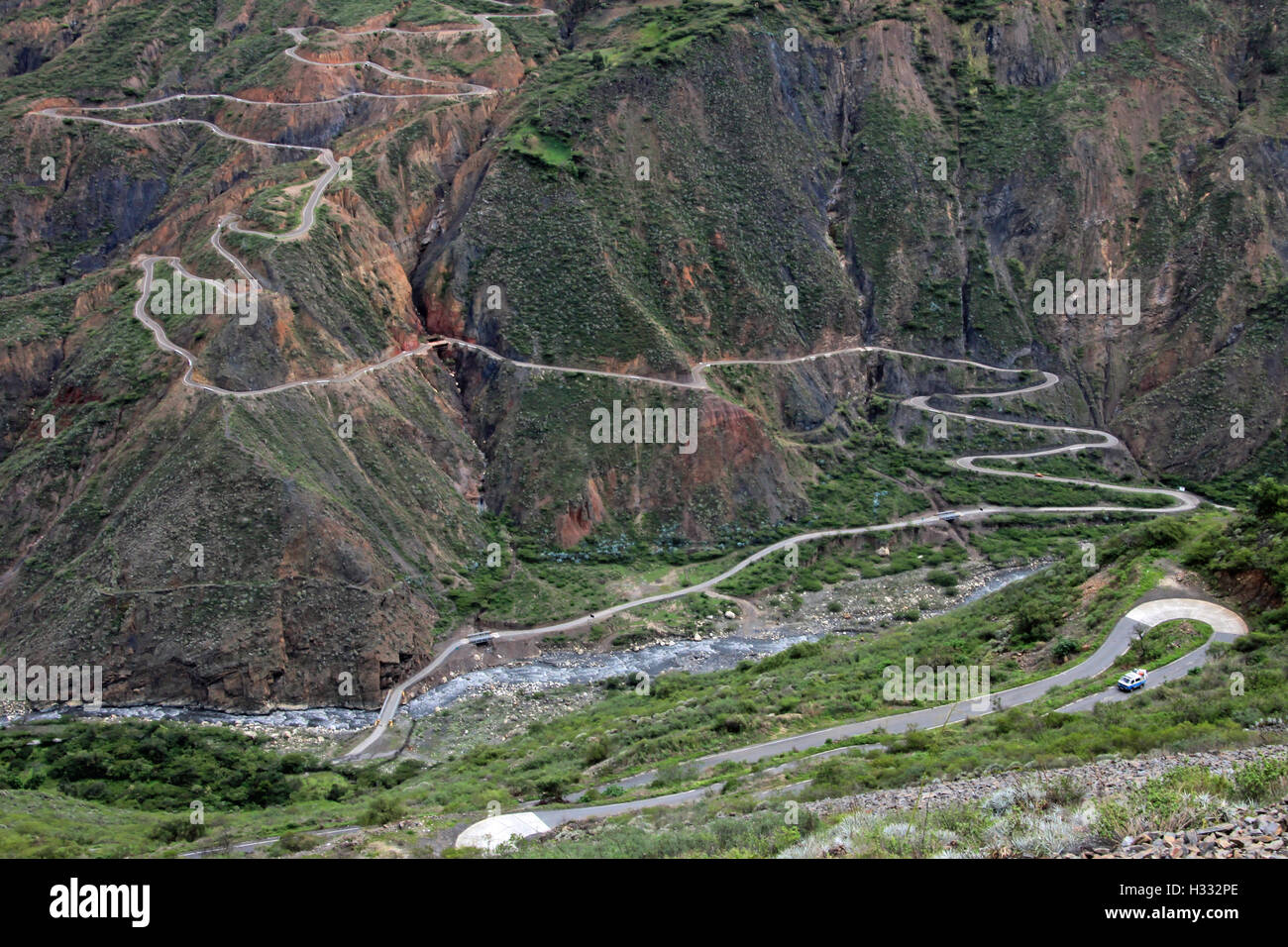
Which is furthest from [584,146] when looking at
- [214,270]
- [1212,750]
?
[1212,750]

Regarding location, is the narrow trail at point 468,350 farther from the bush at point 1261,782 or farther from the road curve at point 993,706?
the bush at point 1261,782

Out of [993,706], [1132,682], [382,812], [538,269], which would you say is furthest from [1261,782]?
[538,269]

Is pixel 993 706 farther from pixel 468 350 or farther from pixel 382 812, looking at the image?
pixel 468 350

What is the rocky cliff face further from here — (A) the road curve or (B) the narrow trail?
(A) the road curve

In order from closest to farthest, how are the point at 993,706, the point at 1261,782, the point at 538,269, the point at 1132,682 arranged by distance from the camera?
1. the point at 1261,782
2. the point at 1132,682
3. the point at 993,706
4. the point at 538,269

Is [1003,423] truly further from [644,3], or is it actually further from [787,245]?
[644,3]
